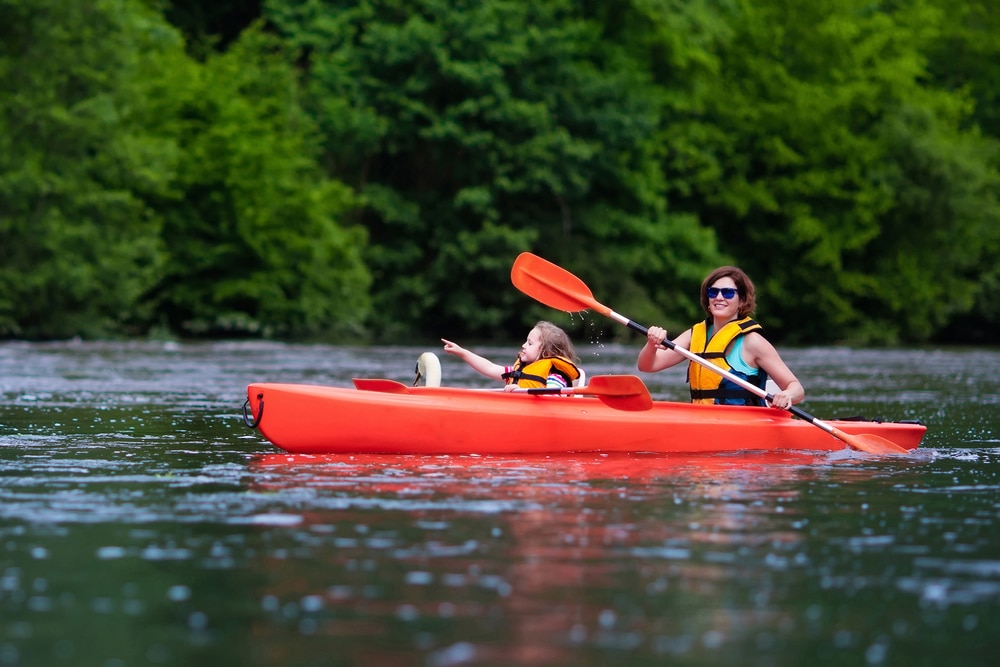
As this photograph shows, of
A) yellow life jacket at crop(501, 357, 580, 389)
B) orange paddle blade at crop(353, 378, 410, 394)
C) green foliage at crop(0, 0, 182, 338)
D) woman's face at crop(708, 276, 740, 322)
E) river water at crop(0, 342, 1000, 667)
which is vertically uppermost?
green foliage at crop(0, 0, 182, 338)

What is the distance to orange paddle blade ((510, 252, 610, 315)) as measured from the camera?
31.8ft

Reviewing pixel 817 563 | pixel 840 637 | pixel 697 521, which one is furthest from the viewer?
pixel 697 521

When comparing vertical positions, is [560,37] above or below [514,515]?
above

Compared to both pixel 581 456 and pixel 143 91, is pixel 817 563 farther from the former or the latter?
pixel 143 91

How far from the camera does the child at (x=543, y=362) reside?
351 inches

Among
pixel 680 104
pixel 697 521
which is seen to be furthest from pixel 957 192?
pixel 697 521

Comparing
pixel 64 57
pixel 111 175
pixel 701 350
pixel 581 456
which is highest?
pixel 64 57

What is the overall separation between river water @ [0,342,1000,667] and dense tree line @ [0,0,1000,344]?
686 inches

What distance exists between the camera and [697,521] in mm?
5934

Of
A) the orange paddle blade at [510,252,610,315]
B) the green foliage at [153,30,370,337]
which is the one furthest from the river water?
the green foliage at [153,30,370,337]

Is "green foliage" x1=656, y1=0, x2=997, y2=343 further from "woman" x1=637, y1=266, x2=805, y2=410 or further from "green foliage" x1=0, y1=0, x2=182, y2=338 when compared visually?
"woman" x1=637, y1=266, x2=805, y2=410

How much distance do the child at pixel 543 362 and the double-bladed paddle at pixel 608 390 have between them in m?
0.27

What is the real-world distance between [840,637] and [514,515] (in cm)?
208

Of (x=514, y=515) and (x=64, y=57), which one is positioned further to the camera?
(x=64, y=57)
